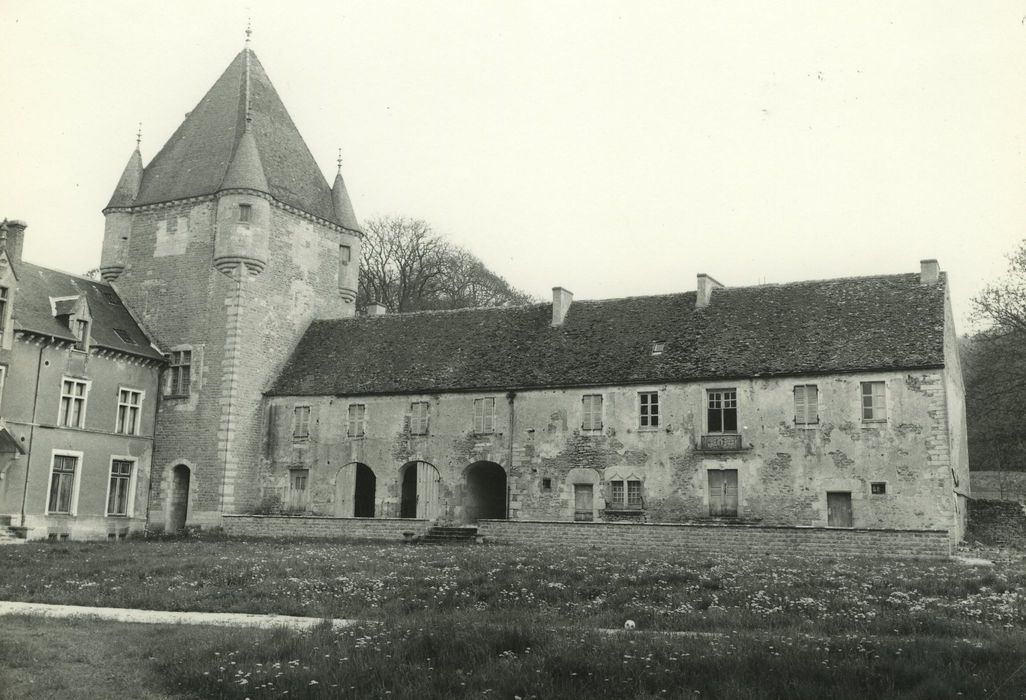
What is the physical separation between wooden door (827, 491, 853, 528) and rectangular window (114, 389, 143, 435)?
24280 mm

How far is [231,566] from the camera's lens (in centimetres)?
2073

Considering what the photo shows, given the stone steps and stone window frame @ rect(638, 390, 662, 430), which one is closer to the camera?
the stone steps

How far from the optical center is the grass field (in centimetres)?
992

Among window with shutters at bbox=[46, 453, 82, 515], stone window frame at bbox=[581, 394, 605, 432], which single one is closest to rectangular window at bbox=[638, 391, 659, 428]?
stone window frame at bbox=[581, 394, 605, 432]

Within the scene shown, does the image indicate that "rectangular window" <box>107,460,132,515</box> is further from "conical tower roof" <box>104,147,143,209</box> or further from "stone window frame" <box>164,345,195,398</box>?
"conical tower roof" <box>104,147,143,209</box>

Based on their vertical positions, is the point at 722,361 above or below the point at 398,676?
above

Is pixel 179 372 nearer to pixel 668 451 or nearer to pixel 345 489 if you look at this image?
pixel 345 489

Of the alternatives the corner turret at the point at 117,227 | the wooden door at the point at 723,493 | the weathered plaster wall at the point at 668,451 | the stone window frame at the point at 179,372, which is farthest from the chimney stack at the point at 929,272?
the corner turret at the point at 117,227

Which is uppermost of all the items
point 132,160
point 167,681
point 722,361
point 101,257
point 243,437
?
point 132,160

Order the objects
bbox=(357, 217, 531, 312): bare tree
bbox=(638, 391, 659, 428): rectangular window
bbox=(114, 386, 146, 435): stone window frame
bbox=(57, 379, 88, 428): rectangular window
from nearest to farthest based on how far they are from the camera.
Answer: bbox=(638, 391, 659, 428): rectangular window → bbox=(57, 379, 88, 428): rectangular window → bbox=(114, 386, 146, 435): stone window frame → bbox=(357, 217, 531, 312): bare tree

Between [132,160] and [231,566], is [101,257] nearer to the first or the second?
[132,160]

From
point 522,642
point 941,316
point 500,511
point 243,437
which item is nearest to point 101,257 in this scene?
point 243,437

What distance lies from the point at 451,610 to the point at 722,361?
1882 centimetres

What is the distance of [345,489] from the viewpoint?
36.2 m
